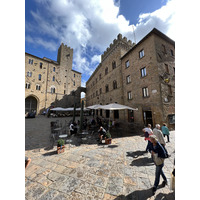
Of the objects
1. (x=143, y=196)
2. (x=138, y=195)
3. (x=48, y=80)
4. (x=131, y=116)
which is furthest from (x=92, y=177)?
(x=48, y=80)

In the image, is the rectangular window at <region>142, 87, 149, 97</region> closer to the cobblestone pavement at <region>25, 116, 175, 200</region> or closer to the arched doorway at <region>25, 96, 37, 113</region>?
the cobblestone pavement at <region>25, 116, 175, 200</region>

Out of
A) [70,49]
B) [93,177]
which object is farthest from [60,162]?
[70,49]

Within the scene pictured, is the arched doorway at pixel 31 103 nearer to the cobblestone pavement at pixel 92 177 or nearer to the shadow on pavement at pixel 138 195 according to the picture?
the cobblestone pavement at pixel 92 177

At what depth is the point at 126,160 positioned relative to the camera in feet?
11.3

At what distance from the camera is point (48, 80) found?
2598 cm

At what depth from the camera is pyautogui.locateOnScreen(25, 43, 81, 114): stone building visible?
75.5 ft

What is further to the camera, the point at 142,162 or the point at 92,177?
the point at 142,162

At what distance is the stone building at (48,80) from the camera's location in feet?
75.5

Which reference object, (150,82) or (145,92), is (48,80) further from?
(150,82)

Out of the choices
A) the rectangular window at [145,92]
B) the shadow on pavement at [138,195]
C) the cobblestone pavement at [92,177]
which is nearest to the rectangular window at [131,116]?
the rectangular window at [145,92]

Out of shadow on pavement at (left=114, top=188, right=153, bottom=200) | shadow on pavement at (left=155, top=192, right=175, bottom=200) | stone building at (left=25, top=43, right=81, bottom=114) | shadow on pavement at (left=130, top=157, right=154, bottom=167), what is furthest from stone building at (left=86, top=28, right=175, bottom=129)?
stone building at (left=25, top=43, right=81, bottom=114)
